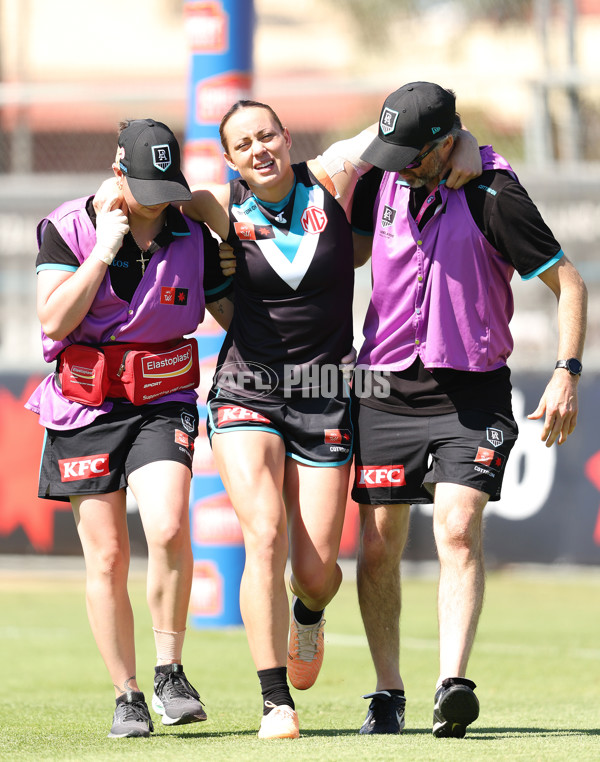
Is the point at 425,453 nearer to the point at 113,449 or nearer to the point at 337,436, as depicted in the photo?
the point at 337,436

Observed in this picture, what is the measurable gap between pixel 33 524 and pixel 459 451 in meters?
7.73

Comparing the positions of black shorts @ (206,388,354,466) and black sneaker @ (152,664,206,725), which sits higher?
black shorts @ (206,388,354,466)

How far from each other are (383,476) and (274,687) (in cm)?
97

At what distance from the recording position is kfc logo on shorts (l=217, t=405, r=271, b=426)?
536 centimetres

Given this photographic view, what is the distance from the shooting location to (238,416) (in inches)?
211

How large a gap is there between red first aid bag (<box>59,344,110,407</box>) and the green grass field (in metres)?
1.32

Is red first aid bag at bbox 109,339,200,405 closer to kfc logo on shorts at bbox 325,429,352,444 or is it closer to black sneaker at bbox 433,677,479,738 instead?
kfc logo on shorts at bbox 325,429,352,444

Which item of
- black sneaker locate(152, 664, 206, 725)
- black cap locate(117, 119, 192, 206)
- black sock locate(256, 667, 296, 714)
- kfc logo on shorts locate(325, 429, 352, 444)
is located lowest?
black sneaker locate(152, 664, 206, 725)

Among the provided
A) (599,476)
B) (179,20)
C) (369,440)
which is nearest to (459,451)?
(369,440)

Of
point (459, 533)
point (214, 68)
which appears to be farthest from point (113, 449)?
point (214, 68)

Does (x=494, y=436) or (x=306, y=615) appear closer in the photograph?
(x=494, y=436)

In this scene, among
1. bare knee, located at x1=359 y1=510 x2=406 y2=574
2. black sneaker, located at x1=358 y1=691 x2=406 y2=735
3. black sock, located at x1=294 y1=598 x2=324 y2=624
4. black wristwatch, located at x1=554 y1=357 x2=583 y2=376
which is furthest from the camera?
black sock, located at x1=294 y1=598 x2=324 y2=624

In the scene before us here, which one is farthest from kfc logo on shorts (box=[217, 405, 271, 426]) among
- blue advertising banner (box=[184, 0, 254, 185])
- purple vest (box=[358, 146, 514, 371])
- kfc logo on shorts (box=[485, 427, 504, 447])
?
blue advertising banner (box=[184, 0, 254, 185])

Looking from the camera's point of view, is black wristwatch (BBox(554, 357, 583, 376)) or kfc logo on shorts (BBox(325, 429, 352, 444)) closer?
black wristwatch (BBox(554, 357, 583, 376))
